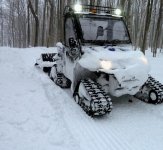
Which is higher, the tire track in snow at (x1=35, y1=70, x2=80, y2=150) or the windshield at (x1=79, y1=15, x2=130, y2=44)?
the windshield at (x1=79, y1=15, x2=130, y2=44)

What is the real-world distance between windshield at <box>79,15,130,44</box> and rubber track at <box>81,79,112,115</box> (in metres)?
1.38

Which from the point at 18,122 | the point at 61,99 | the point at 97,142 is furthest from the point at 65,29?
the point at 97,142

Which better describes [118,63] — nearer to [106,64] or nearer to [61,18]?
[106,64]

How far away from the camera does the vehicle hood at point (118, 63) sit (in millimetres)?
7343

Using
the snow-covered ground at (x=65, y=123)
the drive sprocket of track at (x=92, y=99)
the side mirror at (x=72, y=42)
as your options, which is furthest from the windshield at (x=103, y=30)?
the snow-covered ground at (x=65, y=123)

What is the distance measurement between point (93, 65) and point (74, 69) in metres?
0.89

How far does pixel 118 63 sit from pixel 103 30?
5.16 feet

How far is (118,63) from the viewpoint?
24.7 feet

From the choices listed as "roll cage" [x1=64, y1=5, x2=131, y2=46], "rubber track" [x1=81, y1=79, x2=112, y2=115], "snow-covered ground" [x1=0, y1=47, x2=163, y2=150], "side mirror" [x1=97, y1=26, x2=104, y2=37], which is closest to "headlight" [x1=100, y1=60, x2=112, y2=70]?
"rubber track" [x1=81, y1=79, x2=112, y2=115]

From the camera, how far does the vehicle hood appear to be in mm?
7343

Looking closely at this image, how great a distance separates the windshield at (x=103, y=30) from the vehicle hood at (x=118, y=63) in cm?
59

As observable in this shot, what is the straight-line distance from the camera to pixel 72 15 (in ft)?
28.8

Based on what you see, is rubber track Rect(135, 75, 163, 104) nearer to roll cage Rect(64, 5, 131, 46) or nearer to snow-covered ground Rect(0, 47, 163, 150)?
snow-covered ground Rect(0, 47, 163, 150)

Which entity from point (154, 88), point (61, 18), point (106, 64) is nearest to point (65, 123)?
point (106, 64)
